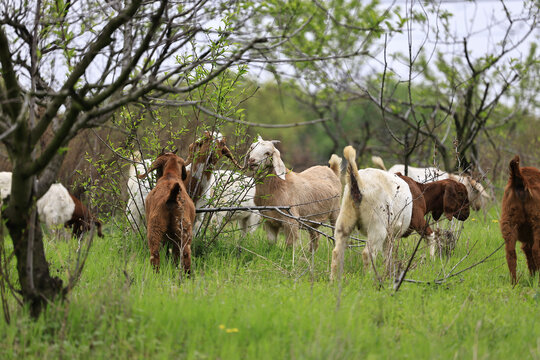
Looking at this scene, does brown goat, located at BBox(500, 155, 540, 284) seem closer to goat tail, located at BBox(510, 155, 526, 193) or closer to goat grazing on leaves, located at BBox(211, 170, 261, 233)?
goat tail, located at BBox(510, 155, 526, 193)

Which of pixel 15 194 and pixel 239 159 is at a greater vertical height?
pixel 239 159

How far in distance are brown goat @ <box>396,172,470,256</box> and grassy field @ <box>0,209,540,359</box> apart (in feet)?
4.72

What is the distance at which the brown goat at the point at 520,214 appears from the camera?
20.2 feet

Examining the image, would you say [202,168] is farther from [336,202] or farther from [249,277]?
[336,202]

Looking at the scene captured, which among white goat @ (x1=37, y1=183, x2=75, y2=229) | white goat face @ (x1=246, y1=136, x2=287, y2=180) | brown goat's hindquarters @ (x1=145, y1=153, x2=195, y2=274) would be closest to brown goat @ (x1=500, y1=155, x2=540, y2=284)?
white goat face @ (x1=246, y1=136, x2=287, y2=180)

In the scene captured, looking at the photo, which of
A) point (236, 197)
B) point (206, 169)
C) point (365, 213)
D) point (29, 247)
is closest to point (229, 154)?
point (206, 169)

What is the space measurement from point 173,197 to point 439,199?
12.3 ft

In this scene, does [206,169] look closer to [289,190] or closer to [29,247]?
[289,190]

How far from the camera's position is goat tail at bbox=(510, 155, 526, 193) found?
619 cm

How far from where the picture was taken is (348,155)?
5902 mm

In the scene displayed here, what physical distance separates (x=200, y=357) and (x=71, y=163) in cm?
942

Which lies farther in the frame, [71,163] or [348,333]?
[71,163]

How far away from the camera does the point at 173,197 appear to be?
598cm

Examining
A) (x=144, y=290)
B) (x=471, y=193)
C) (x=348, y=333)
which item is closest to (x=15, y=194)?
(x=144, y=290)
